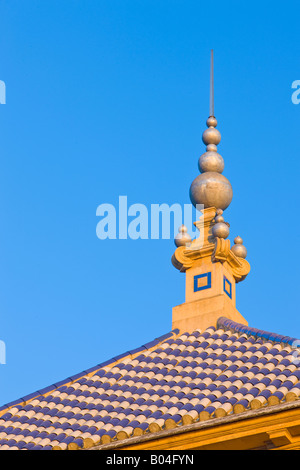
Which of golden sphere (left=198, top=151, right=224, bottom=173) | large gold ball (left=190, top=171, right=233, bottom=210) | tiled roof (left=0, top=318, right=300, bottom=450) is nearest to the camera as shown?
tiled roof (left=0, top=318, right=300, bottom=450)

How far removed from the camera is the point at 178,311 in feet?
70.1

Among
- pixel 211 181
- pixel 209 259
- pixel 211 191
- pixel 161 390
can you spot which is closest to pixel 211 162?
pixel 211 181

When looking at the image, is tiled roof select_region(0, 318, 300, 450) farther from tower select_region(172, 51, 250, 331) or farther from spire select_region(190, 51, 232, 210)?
spire select_region(190, 51, 232, 210)

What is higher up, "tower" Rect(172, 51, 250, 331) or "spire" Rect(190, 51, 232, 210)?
"spire" Rect(190, 51, 232, 210)

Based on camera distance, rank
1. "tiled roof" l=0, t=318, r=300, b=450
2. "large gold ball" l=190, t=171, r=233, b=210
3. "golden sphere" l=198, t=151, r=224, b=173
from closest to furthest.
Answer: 1. "tiled roof" l=0, t=318, r=300, b=450
2. "large gold ball" l=190, t=171, r=233, b=210
3. "golden sphere" l=198, t=151, r=224, b=173

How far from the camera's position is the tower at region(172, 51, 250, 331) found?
21047 mm

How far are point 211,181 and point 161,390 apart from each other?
21.3 ft

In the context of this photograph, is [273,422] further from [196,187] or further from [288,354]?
[196,187]

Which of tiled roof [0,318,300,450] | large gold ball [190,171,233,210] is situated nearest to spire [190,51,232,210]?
large gold ball [190,171,233,210]

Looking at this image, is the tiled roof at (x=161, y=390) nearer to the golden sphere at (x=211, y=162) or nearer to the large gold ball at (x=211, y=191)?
the large gold ball at (x=211, y=191)

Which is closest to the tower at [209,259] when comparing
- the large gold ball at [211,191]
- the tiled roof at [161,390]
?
the large gold ball at [211,191]

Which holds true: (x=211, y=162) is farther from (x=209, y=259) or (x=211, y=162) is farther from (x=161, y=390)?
(x=161, y=390)

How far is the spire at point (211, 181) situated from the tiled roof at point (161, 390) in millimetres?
3409
